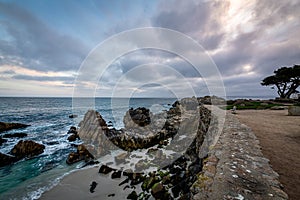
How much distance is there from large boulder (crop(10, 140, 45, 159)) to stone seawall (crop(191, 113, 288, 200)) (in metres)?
13.7

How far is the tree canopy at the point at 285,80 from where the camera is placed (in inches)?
914

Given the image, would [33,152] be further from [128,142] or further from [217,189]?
[217,189]

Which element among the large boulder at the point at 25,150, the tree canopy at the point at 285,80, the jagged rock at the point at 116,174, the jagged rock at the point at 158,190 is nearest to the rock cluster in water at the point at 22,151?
the large boulder at the point at 25,150

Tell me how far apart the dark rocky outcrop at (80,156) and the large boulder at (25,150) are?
341cm

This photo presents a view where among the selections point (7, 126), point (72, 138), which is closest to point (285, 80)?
point (72, 138)

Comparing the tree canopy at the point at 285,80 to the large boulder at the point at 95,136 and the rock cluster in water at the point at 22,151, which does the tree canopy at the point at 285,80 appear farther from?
the rock cluster in water at the point at 22,151

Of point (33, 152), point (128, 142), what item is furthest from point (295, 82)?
point (33, 152)

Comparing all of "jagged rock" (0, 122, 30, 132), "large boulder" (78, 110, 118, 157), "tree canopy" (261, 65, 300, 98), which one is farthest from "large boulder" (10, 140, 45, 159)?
"tree canopy" (261, 65, 300, 98)

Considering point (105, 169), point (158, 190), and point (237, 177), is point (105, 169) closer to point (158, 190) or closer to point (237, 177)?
point (158, 190)

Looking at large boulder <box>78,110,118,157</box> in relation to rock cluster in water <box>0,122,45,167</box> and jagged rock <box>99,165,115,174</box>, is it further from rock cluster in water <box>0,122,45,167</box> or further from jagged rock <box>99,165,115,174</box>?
rock cluster in water <box>0,122,45,167</box>

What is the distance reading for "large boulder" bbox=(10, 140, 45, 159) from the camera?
37.3 ft

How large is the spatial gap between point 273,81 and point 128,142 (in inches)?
1114

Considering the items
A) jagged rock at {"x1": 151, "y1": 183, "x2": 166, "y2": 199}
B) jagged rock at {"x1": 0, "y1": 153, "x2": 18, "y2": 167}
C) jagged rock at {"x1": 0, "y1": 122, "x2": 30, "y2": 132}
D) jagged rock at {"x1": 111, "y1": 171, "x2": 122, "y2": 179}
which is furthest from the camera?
jagged rock at {"x1": 0, "y1": 122, "x2": 30, "y2": 132}

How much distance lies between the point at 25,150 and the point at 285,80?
118 feet
